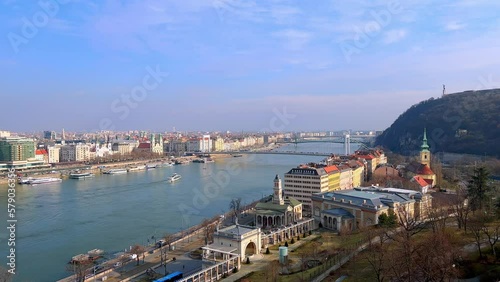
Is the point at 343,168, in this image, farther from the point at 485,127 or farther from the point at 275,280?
the point at 485,127

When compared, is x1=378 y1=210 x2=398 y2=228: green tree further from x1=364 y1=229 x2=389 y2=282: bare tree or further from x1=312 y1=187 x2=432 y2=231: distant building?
x1=364 y1=229 x2=389 y2=282: bare tree

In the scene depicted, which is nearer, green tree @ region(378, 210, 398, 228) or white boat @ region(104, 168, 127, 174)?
green tree @ region(378, 210, 398, 228)

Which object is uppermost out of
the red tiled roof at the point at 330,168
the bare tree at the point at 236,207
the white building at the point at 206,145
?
the white building at the point at 206,145

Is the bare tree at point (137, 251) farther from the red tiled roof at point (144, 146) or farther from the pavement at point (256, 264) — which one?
the red tiled roof at point (144, 146)

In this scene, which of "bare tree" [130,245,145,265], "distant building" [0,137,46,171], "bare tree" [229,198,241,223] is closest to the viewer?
"bare tree" [130,245,145,265]

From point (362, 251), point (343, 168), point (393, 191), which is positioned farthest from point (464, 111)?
point (362, 251)

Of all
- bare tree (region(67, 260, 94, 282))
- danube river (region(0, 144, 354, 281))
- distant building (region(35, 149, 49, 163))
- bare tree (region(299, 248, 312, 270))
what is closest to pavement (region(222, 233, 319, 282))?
bare tree (region(299, 248, 312, 270))

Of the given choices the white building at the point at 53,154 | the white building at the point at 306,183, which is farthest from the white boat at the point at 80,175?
the white building at the point at 306,183
